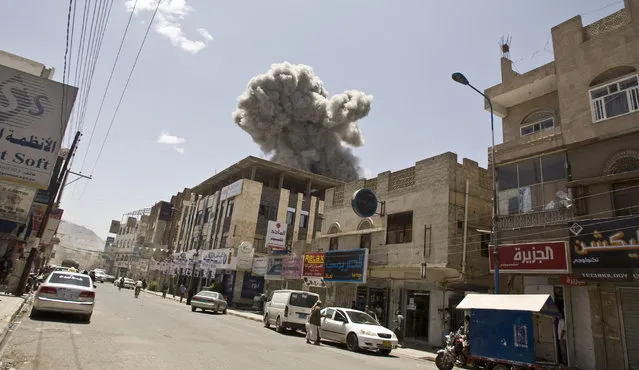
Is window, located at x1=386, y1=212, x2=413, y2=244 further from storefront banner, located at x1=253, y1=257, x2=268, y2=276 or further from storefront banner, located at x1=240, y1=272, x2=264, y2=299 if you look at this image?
storefront banner, located at x1=240, y1=272, x2=264, y2=299

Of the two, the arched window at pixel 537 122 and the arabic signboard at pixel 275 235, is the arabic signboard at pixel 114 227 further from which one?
the arched window at pixel 537 122

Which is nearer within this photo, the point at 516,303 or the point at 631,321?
the point at 516,303

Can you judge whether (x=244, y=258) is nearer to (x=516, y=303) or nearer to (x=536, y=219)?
(x=536, y=219)

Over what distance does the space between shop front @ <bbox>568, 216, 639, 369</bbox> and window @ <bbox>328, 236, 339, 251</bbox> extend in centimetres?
1432

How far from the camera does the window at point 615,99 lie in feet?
43.0

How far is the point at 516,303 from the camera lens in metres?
9.82

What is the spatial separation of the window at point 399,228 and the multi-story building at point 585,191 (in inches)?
208

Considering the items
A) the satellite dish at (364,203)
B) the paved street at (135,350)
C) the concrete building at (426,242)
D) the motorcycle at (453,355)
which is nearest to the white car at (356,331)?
the motorcycle at (453,355)

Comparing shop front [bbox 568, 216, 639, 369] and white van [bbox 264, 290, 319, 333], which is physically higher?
shop front [bbox 568, 216, 639, 369]

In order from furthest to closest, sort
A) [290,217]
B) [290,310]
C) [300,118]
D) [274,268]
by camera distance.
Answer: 1. [300,118]
2. [290,217]
3. [274,268]
4. [290,310]

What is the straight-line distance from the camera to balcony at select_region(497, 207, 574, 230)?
13918mm

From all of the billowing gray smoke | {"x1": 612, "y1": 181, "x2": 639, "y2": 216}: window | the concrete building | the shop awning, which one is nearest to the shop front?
{"x1": 612, "y1": 181, "x2": 639, "y2": 216}: window

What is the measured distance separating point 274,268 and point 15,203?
17.7 metres

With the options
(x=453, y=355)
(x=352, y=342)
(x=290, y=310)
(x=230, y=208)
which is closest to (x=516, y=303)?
(x=453, y=355)
